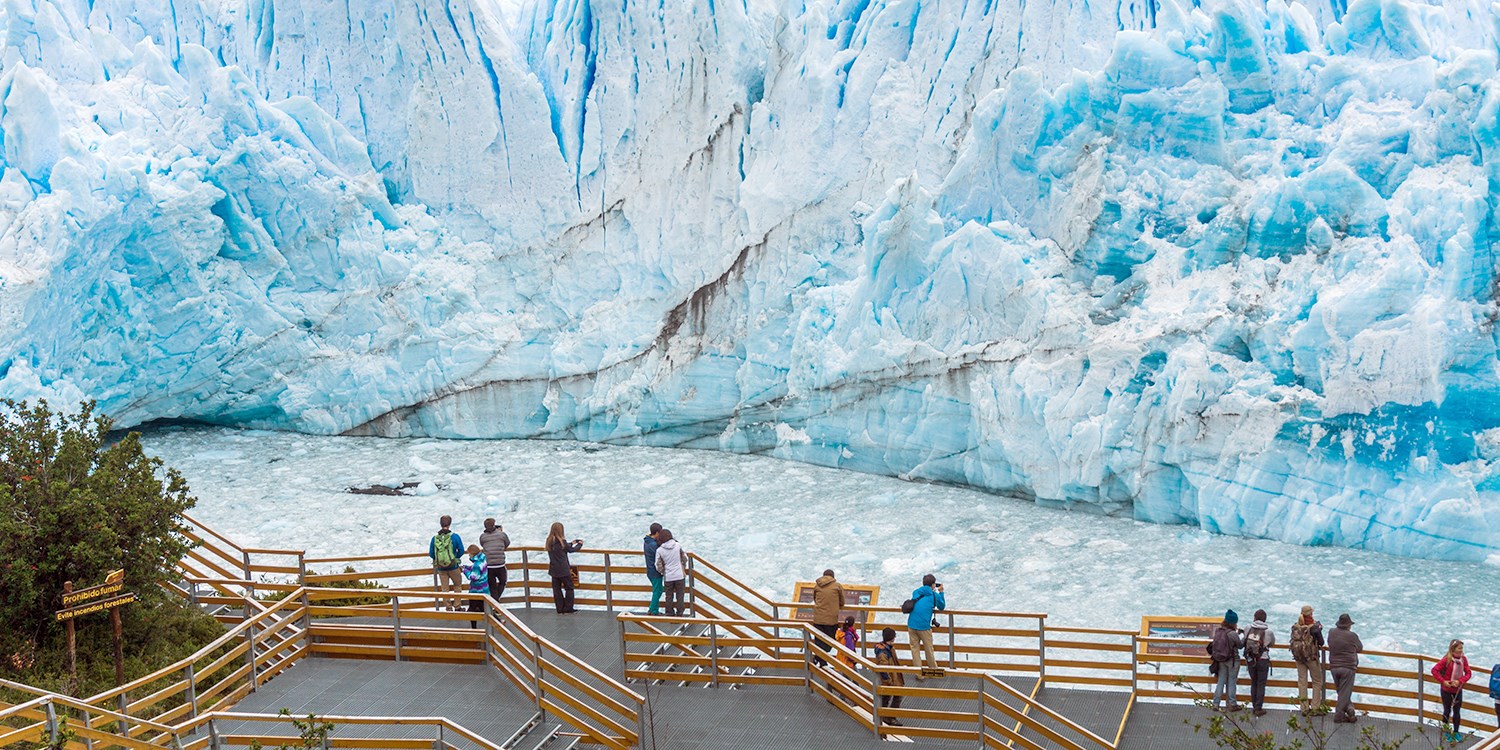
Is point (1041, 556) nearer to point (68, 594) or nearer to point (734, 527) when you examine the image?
point (734, 527)

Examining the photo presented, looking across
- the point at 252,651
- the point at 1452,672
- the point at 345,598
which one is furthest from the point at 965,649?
the point at 345,598

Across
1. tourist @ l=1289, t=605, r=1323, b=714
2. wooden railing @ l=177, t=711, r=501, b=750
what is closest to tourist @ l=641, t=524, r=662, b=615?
wooden railing @ l=177, t=711, r=501, b=750

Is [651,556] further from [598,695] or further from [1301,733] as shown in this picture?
[1301,733]

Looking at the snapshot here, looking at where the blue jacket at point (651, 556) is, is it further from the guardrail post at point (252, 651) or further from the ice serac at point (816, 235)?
the ice serac at point (816, 235)

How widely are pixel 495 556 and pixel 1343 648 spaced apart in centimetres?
617

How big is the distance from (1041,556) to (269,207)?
12.8m

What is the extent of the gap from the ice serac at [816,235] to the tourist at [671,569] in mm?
7169

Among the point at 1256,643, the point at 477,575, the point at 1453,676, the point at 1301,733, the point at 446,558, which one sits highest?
the point at 446,558

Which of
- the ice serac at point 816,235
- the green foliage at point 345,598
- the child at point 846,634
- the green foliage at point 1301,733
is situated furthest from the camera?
the ice serac at point 816,235

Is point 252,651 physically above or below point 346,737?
above

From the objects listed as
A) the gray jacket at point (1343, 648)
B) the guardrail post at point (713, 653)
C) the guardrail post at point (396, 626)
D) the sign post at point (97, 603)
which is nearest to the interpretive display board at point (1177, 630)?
the gray jacket at point (1343, 648)

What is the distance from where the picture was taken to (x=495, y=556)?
1038cm

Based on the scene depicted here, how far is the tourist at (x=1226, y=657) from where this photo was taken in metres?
8.69

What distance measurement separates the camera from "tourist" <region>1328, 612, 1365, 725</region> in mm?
8438
